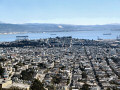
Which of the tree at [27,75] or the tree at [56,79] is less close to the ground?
the tree at [27,75]

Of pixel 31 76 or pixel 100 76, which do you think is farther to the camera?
pixel 100 76

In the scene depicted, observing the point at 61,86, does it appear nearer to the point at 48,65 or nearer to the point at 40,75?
the point at 40,75

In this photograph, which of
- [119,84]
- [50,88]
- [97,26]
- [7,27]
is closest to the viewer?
[50,88]

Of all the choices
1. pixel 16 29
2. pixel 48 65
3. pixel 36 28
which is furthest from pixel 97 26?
pixel 48 65

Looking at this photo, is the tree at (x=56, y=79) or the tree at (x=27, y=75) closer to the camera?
the tree at (x=27, y=75)

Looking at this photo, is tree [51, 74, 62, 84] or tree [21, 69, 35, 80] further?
tree [51, 74, 62, 84]

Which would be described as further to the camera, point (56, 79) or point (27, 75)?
point (56, 79)

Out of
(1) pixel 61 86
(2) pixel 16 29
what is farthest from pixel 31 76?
(2) pixel 16 29

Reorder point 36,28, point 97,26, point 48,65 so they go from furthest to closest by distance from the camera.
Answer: point 97,26
point 36,28
point 48,65

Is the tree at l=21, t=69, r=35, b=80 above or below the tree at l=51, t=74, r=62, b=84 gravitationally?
above

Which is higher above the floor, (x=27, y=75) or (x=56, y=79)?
(x=27, y=75)
